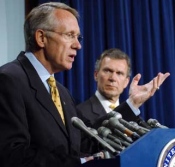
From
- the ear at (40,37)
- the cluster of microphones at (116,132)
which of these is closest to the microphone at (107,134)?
the cluster of microphones at (116,132)

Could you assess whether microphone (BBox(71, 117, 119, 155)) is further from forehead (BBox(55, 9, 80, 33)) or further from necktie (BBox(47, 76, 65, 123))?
forehead (BBox(55, 9, 80, 33))

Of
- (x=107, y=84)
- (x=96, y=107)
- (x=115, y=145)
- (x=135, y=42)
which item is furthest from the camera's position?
(x=135, y=42)

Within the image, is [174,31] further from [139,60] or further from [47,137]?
[47,137]

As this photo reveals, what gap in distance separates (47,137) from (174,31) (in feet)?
7.57

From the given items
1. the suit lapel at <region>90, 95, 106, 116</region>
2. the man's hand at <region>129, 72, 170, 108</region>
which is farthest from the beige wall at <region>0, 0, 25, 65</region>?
the man's hand at <region>129, 72, 170, 108</region>

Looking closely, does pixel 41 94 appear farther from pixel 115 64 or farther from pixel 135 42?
pixel 135 42

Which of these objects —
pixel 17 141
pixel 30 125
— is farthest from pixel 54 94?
pixel 17 141

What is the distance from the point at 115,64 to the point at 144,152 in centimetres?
165

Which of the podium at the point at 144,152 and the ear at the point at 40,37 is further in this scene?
the ear at the point at 40,37

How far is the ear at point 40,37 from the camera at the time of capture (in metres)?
1.66

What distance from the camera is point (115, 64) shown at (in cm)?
272

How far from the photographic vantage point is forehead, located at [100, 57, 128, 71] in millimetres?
2707

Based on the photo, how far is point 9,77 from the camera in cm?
140

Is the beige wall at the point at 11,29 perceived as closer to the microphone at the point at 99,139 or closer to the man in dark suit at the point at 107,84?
the man in dark suit at the point at 107,84
